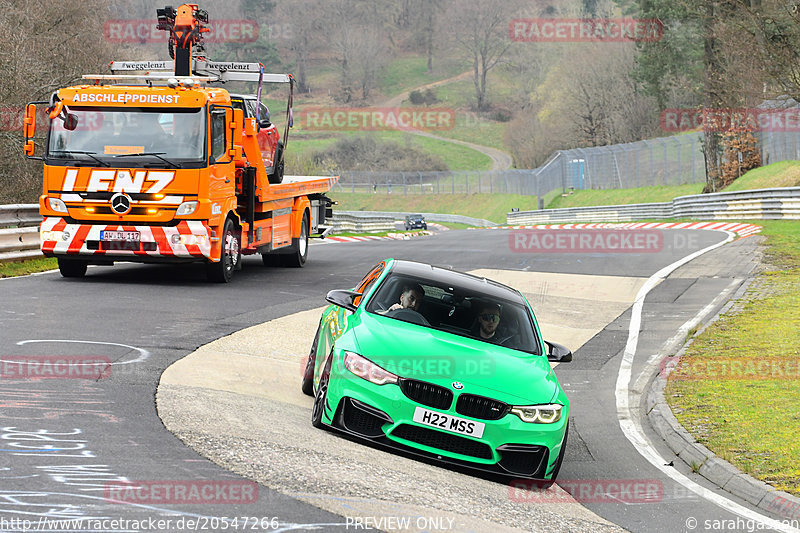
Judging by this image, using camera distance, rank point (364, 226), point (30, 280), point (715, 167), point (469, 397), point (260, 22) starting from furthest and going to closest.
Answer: point (260, 22), point (715, 167), point (364, 226), point (30, 280), point (469, 397)

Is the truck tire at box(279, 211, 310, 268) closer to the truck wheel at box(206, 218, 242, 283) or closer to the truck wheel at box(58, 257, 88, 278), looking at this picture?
the truck wheel at box(206, 218, 242, 283)

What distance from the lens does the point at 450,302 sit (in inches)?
352

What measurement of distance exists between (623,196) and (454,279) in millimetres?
58368

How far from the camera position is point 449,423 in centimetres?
731

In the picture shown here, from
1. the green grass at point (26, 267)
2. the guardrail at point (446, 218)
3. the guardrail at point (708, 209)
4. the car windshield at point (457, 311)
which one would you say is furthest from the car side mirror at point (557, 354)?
the guardrail at point (446, 218)

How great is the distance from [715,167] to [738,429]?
46420 mm

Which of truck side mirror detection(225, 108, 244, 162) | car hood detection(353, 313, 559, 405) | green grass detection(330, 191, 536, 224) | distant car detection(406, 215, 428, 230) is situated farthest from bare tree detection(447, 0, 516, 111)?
car hood detection(353, 313, 559, 405)

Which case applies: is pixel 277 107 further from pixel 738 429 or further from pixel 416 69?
pixel 416 69

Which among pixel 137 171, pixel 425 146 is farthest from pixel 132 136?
pixel 425 146

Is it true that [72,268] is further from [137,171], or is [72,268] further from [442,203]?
[442,203]

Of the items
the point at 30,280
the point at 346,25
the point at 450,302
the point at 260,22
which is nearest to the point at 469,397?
the point at 450,302

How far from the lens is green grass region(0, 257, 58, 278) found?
59.4 feet

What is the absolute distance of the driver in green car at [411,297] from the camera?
8766mm

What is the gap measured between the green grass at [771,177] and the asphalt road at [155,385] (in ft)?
77.5
